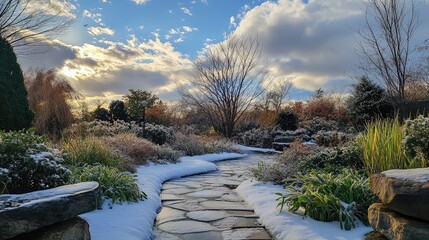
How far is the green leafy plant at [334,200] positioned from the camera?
3.18 m

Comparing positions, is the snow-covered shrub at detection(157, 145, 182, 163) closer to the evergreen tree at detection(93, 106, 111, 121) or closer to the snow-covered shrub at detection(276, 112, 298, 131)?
the evergreen tree at detection(93, 106, 111, 121)

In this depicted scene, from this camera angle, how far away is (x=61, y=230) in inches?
98.3

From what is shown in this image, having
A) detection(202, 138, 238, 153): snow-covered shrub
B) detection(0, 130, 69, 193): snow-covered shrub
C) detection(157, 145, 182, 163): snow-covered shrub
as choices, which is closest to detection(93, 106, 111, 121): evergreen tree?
detection(202, 138, 238, 153): snow-covered shrub

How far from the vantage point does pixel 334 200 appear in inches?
129

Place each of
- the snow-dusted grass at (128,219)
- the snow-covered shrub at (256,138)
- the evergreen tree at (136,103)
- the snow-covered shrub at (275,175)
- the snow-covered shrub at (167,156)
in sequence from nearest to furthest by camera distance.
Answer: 1. the snow-dusted grass at (128,219)
2. the snow-covered shrub at (275,175)
3. the snow-covered shrub at (167,156)
4. the snow-covered shrub at (256,138)
5. the evergreen tree at (136,103)

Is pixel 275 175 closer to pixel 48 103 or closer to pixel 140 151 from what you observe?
pixel 140 151

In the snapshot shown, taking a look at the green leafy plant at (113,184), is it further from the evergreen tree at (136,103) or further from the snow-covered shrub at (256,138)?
the evergreen tree at (136,103)

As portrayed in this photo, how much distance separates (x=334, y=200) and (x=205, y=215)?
1.42m

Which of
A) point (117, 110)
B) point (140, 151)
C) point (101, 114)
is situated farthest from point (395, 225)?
point (117, 110)

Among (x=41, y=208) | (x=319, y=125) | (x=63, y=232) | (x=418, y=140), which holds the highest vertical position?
(x=319, y=125)

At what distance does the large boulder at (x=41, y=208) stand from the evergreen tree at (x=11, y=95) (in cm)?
400

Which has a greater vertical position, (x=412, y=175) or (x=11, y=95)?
(x=11, y=95)

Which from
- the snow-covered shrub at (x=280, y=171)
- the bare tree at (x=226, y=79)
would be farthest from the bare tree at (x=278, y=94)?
the snow-covered shrub at (x=280, y=171)

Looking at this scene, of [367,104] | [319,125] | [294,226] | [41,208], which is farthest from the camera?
[319,125]
